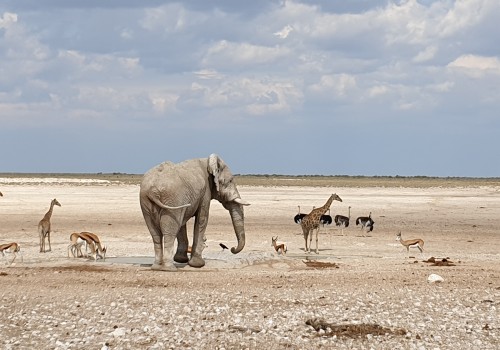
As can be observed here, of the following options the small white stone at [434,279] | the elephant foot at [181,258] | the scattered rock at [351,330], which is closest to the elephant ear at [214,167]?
the elephant foot at [181,258]

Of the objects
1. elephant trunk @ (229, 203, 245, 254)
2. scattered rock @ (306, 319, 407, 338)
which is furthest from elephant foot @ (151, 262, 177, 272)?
scattered rock @ (306, 319, 407, 338)

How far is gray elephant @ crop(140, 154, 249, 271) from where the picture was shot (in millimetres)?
17719

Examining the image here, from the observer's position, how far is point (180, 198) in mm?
17812

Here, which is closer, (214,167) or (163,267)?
(163,267)

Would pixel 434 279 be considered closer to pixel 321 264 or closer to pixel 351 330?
pixel 321 264

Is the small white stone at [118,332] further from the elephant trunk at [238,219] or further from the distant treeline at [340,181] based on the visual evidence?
the distant treeline at [340,181]

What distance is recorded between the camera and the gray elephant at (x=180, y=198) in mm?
17719

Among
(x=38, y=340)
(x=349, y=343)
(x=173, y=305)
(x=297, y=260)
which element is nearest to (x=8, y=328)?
(x=38, y=340)

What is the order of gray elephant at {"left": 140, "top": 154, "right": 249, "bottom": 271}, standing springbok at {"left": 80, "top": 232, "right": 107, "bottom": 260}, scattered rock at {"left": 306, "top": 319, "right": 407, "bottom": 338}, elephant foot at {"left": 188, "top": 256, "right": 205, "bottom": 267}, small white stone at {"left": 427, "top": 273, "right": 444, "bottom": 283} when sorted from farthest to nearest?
standing springbok at {"left": 80, "top": 232, "right": 107, "bottom": 260} → elephant foot at {"left": 188, "top": 256, "right": 205, "bottom": 267} → gray elephant at {"left": 140, "top": 154, "right": 249, "bottom": 271} → small white stone at {"left": 427, "top": 273, "right": 444, "bottom": 283} → scattered rock at {"left": 306, "top": 319, "right": 407, "bottom": 338}

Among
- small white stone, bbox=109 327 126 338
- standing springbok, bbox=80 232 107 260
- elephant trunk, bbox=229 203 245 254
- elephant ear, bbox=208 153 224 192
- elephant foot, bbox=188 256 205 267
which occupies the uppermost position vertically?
elephant ear, bbox=208 153 224 192

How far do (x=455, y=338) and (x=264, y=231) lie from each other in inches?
752

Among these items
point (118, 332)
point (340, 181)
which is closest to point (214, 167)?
point (118, 332)

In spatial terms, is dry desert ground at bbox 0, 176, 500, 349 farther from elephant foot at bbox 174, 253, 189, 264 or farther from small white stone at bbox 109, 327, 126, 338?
elephant foot at bbox 174, 253, 189, 264

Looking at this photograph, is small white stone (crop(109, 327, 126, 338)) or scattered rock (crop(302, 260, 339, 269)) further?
scattered rock (crop(302, 260, 339, 269))
